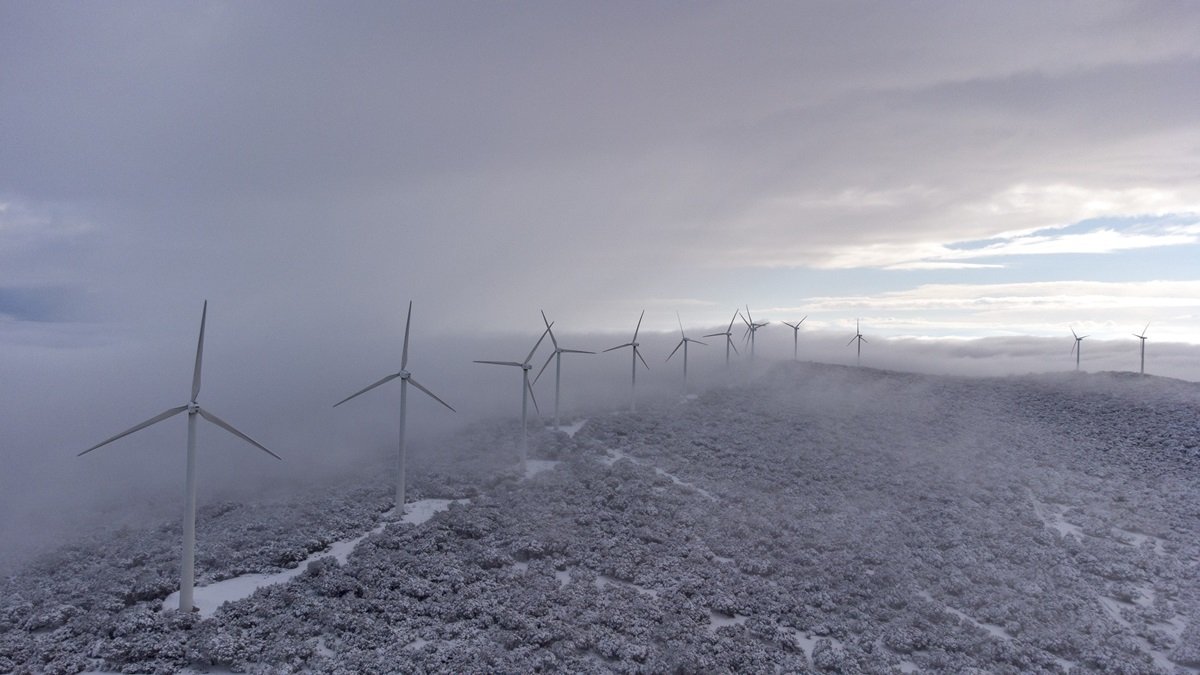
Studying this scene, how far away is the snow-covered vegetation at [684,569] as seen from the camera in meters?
40.8

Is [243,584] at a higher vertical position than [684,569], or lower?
higher

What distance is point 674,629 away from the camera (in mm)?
43875

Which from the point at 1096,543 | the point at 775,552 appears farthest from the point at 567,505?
the point at 1096,543

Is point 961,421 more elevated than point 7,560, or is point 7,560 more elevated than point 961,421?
point 961,421

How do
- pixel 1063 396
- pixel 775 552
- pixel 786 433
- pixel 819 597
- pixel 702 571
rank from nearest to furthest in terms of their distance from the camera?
pixel 819 597 < pixel 702 571 < pixel 775 552 < pixel 786 433 < pixel 1063 396

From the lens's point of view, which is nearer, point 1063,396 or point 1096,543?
point 1096,543

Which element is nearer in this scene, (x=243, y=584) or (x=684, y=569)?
(x=243, y=584)

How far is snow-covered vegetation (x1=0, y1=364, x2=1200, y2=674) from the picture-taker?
4075cm

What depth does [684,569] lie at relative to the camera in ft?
173

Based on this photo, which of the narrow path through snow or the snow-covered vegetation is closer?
the snow-covered vegetation

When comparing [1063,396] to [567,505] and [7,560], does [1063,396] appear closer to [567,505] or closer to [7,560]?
[567,505]

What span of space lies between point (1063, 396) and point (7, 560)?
13568 centimetres

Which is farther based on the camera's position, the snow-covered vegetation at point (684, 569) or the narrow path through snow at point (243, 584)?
the narrow path through snow at point (243, 584)

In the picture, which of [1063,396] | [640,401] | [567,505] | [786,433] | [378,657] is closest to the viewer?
[378,657]
